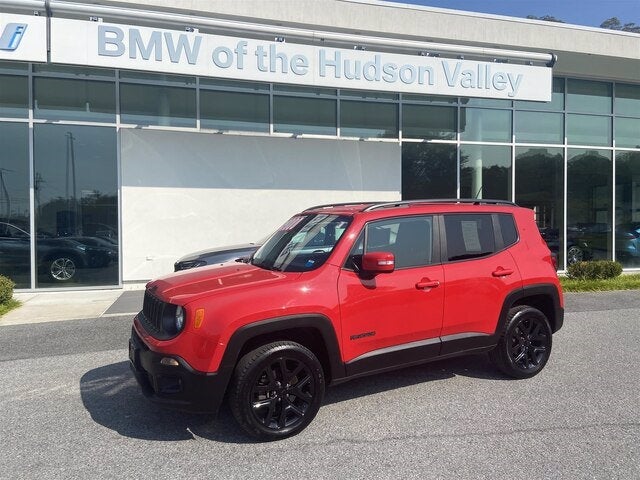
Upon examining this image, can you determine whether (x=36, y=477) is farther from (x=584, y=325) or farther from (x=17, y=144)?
A: (x=17, y=144)

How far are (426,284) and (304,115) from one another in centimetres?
853

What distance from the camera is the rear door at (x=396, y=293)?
156 inches

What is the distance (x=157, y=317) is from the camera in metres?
3.90

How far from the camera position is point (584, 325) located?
7340 millimetres

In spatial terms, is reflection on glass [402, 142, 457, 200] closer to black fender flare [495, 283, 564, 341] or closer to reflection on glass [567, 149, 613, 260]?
reflection on glass [567, 149, 613, 260]

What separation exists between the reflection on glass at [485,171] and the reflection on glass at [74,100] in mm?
8757

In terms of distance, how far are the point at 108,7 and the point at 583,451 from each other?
399 inches

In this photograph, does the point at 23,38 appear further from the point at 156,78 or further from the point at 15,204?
the point at 15,204

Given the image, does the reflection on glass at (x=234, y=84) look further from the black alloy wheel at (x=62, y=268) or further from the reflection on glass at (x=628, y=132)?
the reflection on glass at (x=628, y=132)

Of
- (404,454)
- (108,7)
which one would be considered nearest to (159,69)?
(108,7)

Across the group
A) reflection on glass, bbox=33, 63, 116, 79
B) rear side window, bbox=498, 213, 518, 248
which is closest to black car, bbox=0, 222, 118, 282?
reflection on glass, bbox=33, 63, 116, 79

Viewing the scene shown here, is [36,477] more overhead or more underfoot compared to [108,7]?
more underfoot

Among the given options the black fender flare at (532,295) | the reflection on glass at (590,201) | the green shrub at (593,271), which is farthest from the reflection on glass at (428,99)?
the black fender flare at (532,295)

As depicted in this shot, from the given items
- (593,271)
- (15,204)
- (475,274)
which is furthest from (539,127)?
(15,204)
